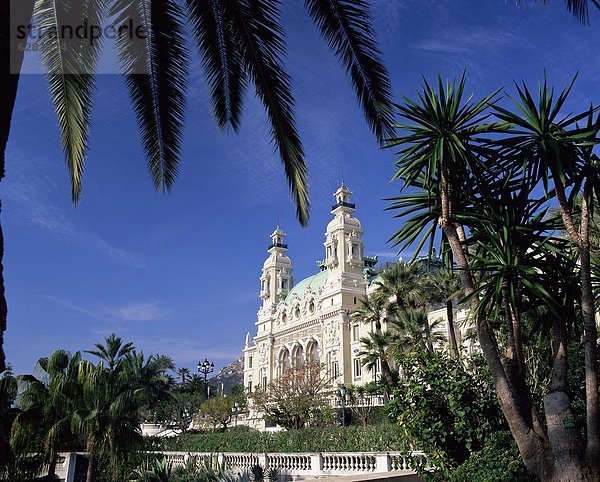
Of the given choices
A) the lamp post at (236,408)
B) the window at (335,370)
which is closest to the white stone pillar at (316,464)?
the lamp post at (236,408)

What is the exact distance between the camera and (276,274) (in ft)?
283

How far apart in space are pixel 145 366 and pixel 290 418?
22.8 meters

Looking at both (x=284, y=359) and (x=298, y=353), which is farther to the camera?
(x=284, y=359)

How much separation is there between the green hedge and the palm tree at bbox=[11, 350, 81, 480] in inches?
461

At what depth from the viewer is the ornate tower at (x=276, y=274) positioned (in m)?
84.8

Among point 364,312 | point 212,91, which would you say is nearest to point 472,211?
point 212,91

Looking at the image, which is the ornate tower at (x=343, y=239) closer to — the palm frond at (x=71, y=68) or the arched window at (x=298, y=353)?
the arched window at (x=298, y=353)

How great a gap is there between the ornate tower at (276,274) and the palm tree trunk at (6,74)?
79.5m

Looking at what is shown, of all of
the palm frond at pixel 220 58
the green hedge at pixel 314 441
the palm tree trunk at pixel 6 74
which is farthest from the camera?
the green hedge at pixel 314 441

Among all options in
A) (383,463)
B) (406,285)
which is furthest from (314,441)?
(406,285)

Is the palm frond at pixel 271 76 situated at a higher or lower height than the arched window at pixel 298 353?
→ lower

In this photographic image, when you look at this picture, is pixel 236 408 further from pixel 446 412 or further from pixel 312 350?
pixel 446 412

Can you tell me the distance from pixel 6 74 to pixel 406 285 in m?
37.0

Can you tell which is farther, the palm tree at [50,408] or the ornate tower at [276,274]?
the ornate tower at [276,274]
